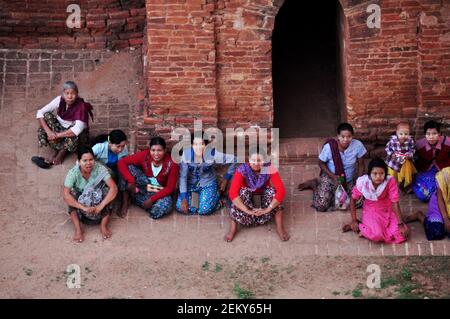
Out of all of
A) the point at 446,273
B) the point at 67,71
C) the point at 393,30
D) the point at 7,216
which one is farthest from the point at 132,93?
the point at 446,273

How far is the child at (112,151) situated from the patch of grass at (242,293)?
1.81 m

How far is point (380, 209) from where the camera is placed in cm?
1388

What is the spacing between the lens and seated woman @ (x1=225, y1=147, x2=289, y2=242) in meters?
13.9

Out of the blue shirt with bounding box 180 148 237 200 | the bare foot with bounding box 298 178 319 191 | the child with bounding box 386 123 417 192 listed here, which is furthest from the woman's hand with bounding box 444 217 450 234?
the blue shirt with bounding box 180 148 237 200

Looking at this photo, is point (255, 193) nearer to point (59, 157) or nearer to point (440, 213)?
point (440, 213)

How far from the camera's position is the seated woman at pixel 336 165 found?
46.9ft

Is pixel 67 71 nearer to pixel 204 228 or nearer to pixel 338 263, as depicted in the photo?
pixel 204 228

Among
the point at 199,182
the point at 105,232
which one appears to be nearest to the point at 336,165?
the point at 199,182

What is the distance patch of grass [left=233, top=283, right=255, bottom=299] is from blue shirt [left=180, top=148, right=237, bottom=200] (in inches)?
60.7

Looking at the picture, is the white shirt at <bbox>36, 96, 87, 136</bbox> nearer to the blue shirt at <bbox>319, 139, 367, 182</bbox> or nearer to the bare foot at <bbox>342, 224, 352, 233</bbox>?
the blue shirt at <bbox>319, 139, 367, 182</bbox>

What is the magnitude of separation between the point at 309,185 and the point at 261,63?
1.51 metres

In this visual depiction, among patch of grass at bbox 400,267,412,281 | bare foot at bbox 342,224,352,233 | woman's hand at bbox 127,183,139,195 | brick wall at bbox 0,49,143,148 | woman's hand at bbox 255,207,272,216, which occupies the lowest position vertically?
patch of grass at bbox 400,267,412,281

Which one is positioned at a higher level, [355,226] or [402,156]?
[402,156]

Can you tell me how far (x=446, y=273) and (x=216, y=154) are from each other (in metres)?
2.94
